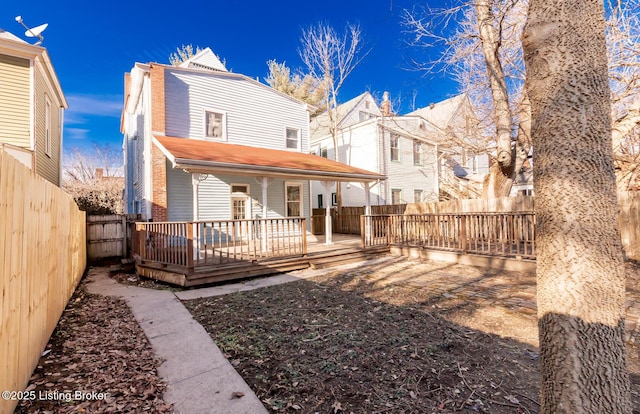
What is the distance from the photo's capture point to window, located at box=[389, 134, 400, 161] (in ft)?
60.2

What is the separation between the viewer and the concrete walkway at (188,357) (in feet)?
8.27

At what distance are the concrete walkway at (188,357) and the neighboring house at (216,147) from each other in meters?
3.16

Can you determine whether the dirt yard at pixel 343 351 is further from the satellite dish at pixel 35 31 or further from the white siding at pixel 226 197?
the satellite dish at pixel 35 31

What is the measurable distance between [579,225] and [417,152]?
755 inches

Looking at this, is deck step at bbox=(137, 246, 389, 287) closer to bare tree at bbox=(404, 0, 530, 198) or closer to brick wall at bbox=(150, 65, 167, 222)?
brick wall at bbox=(150, 65, 167, 222)

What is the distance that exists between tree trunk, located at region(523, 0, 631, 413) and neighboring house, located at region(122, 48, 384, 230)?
742cm

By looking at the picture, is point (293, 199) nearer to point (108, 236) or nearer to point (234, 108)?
point (234, 108)

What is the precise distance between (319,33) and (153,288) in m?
18.9

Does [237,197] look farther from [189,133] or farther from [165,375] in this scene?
[165,375]

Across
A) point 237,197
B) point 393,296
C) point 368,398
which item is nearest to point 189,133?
point 237,197

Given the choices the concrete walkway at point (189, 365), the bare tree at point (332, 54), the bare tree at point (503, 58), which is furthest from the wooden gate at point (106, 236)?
the bare tree at point (332, 54)

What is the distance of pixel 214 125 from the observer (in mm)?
11992

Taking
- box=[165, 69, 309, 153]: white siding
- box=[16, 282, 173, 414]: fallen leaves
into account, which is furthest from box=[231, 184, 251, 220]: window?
box=[16, 282, 173, 414]: fallen leaves

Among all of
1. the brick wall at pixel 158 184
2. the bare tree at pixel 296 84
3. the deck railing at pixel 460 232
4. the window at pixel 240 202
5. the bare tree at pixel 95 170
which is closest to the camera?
the deck railing at pixel 460 232
